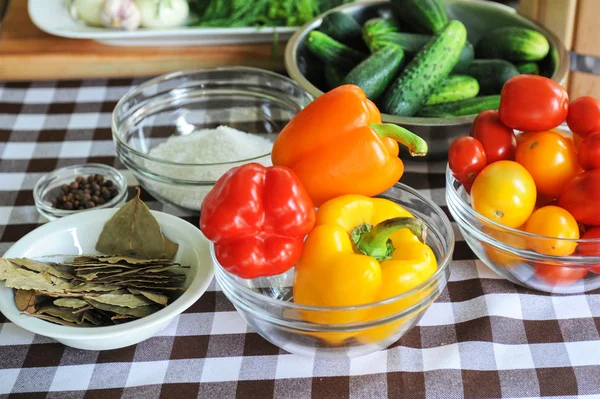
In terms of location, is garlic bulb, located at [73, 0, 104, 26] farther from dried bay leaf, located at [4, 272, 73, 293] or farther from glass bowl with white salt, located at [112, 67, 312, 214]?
dried bay leaf, located at [4, 272, 73, 293]

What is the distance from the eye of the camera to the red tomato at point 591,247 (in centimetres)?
94

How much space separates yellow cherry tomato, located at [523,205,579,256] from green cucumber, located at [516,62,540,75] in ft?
1.92

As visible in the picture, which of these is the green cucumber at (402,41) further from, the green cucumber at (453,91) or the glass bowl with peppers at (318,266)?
the glass bowl with peppers at (318,266)

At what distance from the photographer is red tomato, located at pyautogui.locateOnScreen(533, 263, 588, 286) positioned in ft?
3.24

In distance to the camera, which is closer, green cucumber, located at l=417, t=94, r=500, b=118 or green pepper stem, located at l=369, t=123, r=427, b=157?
green pepper stem, located at l=369, t=123, r=427, b=157

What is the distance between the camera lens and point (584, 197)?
961mm

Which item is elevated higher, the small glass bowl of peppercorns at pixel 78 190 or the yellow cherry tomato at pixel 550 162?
the yellow cherry tomato at pixel 550 162

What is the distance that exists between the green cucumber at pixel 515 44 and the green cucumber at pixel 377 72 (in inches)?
9.1

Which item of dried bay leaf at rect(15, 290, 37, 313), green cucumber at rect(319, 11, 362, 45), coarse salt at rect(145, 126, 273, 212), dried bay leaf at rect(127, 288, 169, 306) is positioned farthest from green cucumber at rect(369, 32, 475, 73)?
dried bay leaf at rect(15, 290, 37, 313)

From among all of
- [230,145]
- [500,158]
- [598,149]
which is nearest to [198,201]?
[230,145]

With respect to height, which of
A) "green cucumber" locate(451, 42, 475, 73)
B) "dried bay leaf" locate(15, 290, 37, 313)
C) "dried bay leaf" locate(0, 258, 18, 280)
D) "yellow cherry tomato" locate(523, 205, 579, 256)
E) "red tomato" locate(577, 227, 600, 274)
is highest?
"dried bay leaf" locate(0, 258, 18, 280)

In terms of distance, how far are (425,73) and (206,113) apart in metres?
0.47

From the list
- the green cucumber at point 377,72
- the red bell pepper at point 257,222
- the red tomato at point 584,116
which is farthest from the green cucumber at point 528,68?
the red bell pepper at point 257,222

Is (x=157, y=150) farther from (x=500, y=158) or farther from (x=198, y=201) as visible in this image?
(x=500, y=158)
